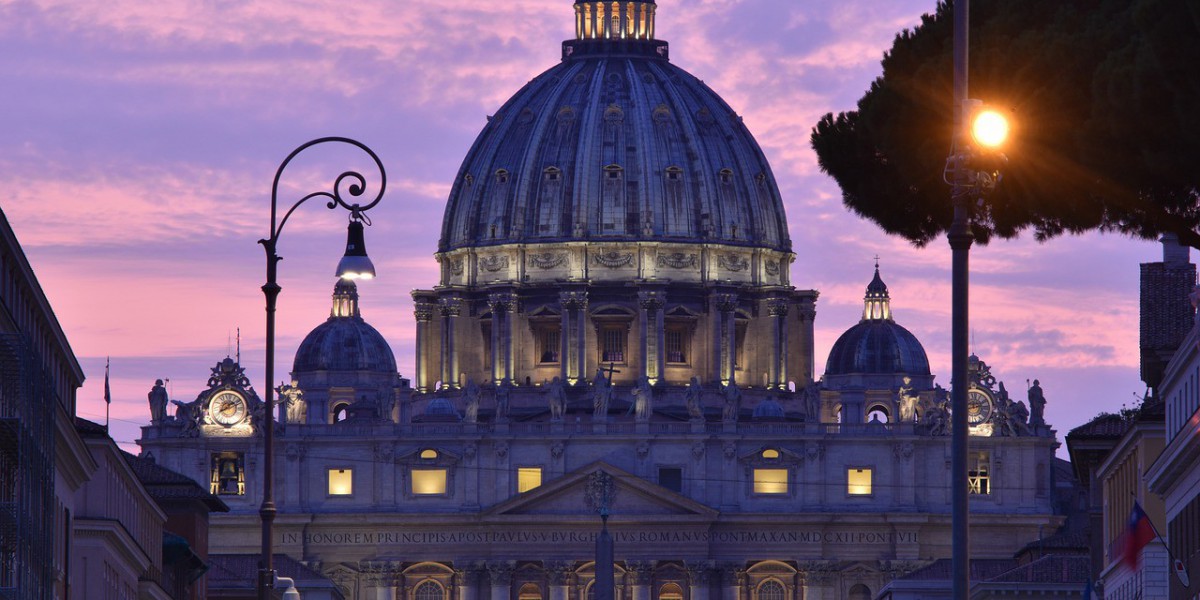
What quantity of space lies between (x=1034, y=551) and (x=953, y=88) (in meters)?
73.7

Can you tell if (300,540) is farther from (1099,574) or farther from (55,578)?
(55,578)

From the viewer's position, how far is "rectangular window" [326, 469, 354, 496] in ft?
611

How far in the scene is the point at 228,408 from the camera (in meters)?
189

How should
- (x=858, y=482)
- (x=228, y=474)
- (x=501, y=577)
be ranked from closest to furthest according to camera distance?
(x=501, y=577), (x=858, y=482), (x=228, y=474)

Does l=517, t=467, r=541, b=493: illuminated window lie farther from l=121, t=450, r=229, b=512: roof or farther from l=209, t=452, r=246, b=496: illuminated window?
l=121, t=450, r=229, b=512: roof

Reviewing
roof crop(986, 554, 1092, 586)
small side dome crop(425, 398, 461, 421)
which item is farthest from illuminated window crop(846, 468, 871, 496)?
roof crop(986, 554, 1092, 586)

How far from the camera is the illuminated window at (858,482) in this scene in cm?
18612

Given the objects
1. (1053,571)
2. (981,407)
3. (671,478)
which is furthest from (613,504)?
(1053,571)

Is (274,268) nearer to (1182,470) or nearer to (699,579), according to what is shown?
(1182,470)

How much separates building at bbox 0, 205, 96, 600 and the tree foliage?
38.6 feet

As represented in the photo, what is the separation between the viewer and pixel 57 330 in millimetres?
58094

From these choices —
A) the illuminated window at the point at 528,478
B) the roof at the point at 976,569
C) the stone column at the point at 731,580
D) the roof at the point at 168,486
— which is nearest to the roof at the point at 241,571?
the roof at the point at 168,486

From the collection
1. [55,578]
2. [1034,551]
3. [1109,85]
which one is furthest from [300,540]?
[1109,85]

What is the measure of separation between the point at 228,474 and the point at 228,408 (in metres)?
3.83
